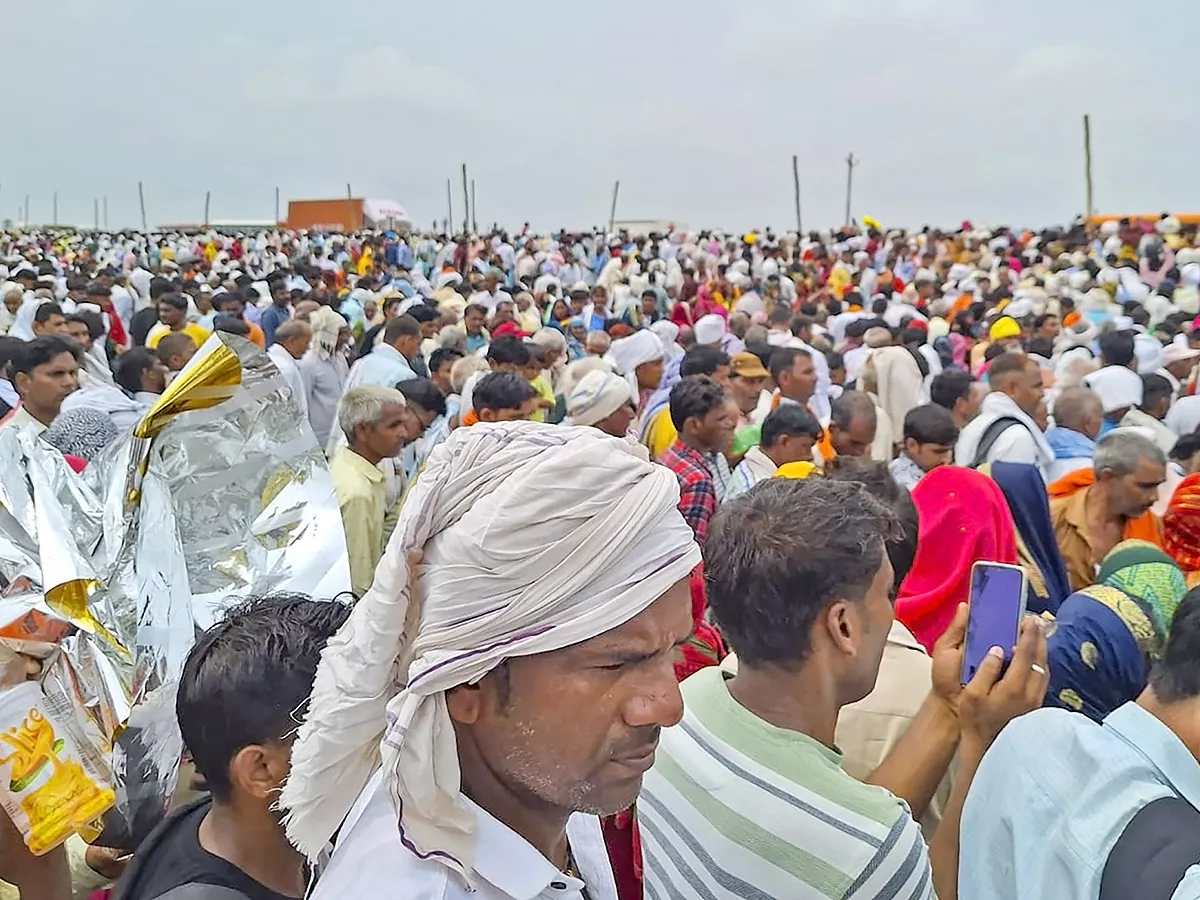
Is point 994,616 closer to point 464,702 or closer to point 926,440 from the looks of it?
point 464,702

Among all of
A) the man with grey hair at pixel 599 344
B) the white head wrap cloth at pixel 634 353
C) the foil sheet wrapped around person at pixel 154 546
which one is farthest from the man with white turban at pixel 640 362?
the foil sheet wrapped around person at pixel 154 546

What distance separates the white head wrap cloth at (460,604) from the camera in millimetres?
1207

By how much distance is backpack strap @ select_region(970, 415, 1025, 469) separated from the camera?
514cm

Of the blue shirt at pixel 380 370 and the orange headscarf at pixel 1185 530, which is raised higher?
the blue shirt at pixel 380 370

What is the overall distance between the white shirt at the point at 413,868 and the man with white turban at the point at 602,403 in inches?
160

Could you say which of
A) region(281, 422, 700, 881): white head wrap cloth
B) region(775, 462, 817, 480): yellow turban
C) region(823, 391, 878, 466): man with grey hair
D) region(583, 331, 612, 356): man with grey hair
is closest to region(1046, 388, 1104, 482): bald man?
region(823, 391, 878, 466): man with grey hair

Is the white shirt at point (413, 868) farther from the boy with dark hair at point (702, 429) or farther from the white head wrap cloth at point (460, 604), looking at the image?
the boy with dark hair at point (702, 429)

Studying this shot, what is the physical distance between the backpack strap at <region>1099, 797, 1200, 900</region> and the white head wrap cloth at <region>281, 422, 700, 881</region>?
90 cm

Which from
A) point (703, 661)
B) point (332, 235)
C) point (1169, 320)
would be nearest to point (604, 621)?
point (703, 661)

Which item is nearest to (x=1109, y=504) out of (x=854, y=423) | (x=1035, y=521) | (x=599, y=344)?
(x=1035, y=521)

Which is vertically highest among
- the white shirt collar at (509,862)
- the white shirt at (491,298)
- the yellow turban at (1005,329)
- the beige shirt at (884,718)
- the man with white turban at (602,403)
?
the white shirt at (491,298)

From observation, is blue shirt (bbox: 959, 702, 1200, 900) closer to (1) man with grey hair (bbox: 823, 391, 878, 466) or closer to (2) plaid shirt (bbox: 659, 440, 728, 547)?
(2) plaid shirt (bbox: 659, 440, 728, 547)

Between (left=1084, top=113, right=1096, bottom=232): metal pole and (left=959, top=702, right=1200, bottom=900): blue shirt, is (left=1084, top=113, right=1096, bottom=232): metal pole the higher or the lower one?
the higher one

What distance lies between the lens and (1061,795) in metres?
1.74
